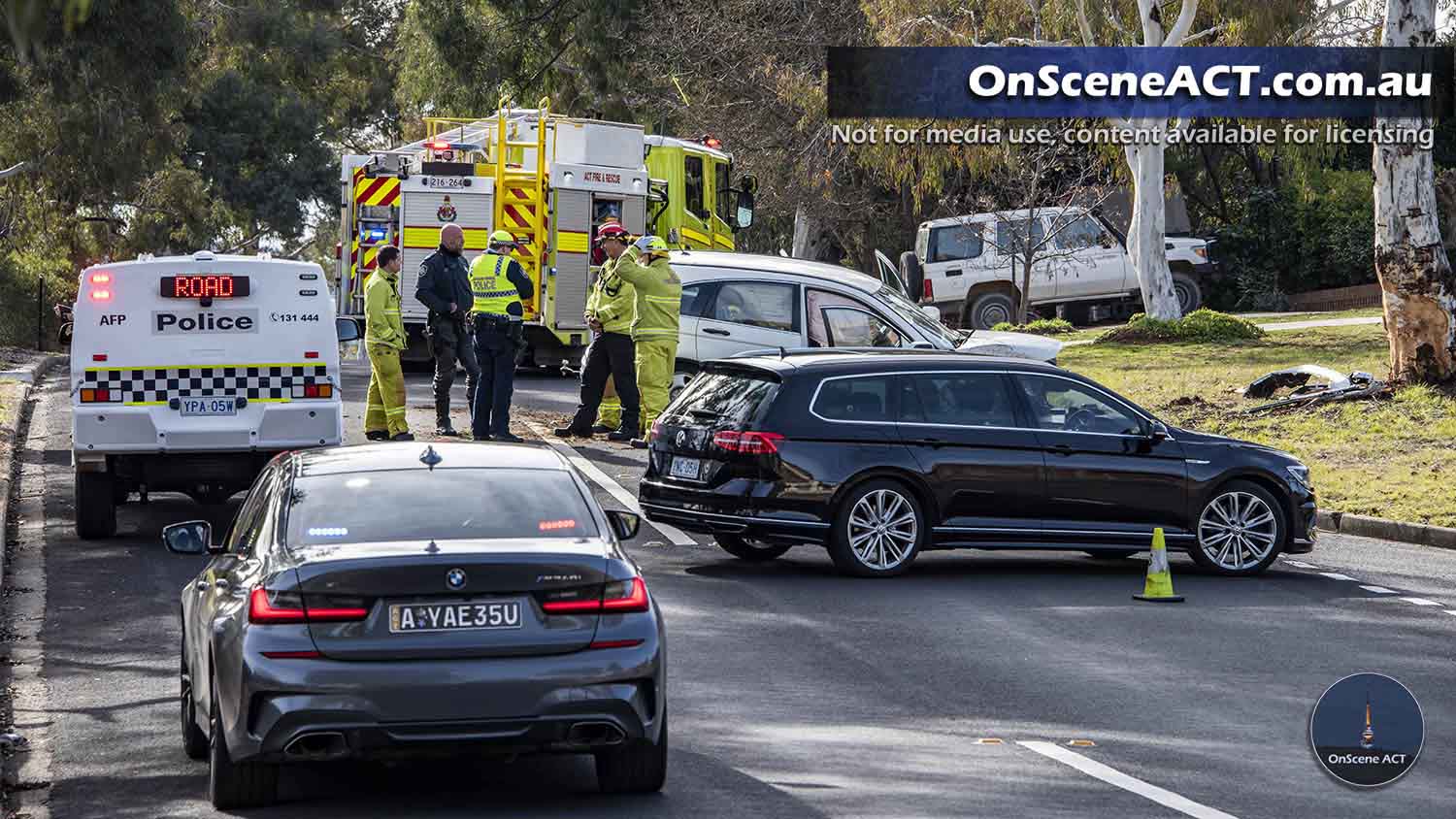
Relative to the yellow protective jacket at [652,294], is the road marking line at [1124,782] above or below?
below

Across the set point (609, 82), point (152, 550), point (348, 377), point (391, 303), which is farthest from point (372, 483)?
point (609, 82)

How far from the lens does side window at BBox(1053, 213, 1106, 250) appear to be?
120ft

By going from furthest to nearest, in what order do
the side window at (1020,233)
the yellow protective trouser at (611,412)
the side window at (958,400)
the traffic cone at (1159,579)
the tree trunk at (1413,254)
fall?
the side window at (1020,233)
the tree trunk at (1413,254)
the yellow protective trouser at (611,412)
the side window at (958,400)
the traffic cone at (1159,579)

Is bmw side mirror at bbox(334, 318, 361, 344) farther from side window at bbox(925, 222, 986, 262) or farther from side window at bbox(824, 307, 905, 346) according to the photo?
side window at bbox(925, 222, 986, 262)

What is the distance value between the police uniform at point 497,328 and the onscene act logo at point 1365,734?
11.3 meters

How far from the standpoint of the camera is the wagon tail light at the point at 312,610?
682cm

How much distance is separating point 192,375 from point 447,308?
534 centimetres

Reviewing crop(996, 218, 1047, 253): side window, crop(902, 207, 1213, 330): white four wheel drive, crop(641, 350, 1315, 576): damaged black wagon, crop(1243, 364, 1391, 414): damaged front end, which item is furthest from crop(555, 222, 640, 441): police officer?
crop(902, 207, 1213, 330): white four wheel drive

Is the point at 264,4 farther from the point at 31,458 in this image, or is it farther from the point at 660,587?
the point at 660,587

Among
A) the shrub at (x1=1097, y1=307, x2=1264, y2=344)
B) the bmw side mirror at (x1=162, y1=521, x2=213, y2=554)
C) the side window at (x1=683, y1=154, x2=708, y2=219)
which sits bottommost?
the bmw side mirror at (x1=162, y1=521, x2=213, y2=554)

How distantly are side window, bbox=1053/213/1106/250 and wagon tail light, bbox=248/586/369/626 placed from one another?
3056 cm

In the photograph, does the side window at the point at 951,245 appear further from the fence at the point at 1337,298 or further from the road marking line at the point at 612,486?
the road marking line at the point at 612,486

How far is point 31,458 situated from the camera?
19.3 metres

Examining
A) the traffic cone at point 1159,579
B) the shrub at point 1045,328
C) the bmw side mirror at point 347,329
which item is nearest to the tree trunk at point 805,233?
the shrub at point 1045,328
